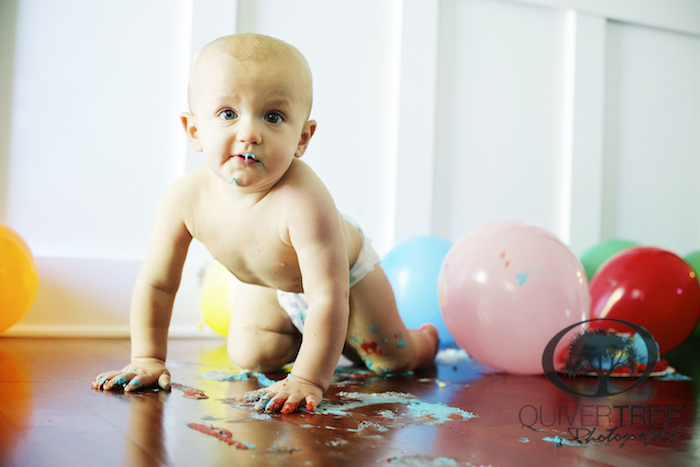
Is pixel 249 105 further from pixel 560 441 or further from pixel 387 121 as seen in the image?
pixel 387 121

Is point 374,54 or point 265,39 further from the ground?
point 374,54

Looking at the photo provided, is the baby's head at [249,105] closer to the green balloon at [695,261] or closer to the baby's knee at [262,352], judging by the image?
the baby's knee at [262,352]

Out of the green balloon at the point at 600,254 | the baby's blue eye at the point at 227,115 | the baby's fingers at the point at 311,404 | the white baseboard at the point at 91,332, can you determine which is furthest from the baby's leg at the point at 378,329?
the green balloon at the point at 600,254

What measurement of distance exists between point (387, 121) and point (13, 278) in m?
1.58

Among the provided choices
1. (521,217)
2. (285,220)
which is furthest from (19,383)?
(521,217)

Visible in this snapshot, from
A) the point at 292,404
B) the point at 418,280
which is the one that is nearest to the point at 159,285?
the point at 292,404

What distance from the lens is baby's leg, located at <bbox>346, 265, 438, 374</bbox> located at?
134 cm

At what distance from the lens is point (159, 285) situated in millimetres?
1179

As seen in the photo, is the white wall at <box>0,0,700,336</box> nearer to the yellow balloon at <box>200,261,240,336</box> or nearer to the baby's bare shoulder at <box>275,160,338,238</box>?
the yellow balloon at <box>200,261,240,336</box>

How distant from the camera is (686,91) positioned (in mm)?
3293

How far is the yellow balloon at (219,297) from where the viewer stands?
1.86 meters

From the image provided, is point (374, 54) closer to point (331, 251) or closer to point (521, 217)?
point (521, 217)

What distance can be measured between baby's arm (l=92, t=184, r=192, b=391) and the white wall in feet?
3.26

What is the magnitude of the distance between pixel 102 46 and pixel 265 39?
1.39 metres
